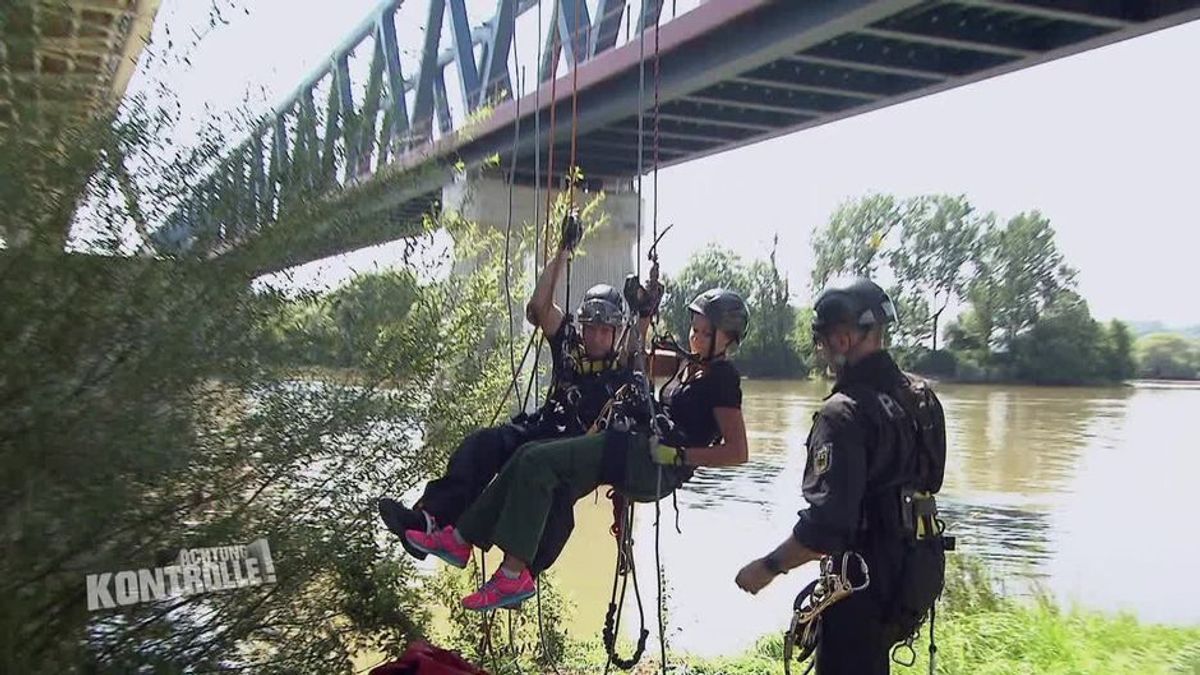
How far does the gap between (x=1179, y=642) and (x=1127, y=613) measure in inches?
74.1

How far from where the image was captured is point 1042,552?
46.6ft

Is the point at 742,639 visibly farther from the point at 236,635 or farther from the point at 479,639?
the point at 236,635

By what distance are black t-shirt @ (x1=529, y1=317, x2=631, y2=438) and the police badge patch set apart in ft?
3.76

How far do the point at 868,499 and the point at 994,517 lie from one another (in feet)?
44.4

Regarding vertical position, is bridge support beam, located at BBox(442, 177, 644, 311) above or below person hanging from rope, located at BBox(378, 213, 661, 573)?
above

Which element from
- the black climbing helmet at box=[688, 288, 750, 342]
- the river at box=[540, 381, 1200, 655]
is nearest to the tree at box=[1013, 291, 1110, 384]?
the river at box=[540, 381, 1200, 655]

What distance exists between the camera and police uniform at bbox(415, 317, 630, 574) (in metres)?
4.28

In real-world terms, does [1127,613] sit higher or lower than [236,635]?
lower

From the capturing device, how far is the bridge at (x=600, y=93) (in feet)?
14.4

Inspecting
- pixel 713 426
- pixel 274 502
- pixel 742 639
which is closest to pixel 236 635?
pixel 274 502

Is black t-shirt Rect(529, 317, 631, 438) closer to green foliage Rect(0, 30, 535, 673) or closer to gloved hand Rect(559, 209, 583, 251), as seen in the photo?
gloved hand Rect(559, 209, 583, 251)

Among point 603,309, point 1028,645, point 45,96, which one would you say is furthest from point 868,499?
point 1028,645

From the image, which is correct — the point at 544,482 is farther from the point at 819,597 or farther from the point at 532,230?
the point at 532,230

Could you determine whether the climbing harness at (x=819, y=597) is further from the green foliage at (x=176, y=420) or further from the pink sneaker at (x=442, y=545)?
the green foliage at (x=176, y=420)
